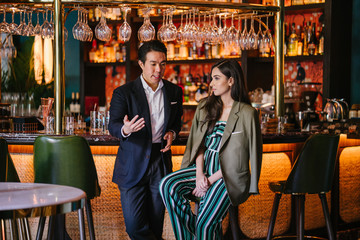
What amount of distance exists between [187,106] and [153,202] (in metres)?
3.50

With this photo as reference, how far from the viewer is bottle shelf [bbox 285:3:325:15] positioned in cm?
580

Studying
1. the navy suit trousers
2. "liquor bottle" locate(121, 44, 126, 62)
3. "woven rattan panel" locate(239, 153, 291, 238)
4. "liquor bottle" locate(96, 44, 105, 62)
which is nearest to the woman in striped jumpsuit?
the navy suit trousers

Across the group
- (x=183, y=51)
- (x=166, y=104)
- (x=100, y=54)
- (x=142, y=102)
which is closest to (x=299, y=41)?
(x=183, y=51)

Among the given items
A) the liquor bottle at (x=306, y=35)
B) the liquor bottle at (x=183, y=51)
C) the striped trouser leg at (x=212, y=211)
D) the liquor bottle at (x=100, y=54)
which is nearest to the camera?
the striped trouser leg at (x=212, y=211)

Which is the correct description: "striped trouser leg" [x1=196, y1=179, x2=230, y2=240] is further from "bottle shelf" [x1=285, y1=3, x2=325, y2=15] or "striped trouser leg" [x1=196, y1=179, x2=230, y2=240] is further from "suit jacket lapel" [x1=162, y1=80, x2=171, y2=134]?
"bottle shelf" [x1=285, y1=3, x2=325, y2=15]

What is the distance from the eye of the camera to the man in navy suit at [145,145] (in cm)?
329

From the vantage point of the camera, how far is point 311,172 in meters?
3.58

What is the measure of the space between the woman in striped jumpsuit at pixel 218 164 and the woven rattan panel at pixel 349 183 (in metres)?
1.60

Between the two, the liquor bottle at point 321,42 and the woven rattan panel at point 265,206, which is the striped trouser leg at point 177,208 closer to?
the woven rattan panel at point 265,206

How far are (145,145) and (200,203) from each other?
1.59ft

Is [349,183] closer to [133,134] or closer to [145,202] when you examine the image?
[145,202]

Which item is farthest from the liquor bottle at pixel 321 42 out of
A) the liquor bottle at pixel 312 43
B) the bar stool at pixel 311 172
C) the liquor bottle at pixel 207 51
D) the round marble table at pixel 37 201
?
the round marble table at pixel 37 201

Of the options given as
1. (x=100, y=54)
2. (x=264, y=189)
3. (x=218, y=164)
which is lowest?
(x=264, y=189)

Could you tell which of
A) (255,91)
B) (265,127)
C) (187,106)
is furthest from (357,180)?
(187,106)
